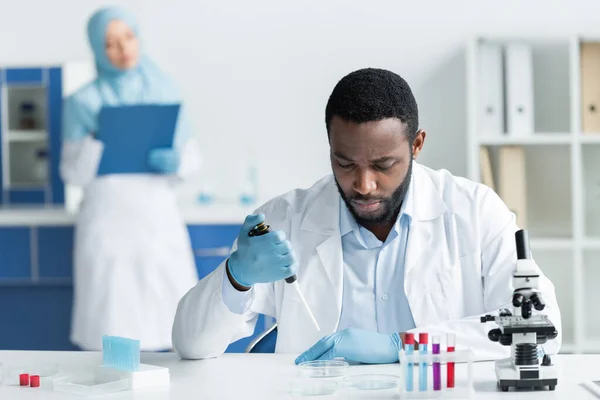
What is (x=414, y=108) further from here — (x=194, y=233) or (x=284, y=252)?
(x=194, y=233)

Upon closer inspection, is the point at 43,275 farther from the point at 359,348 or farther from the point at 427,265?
the point at 359,348

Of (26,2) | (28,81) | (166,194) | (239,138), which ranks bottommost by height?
(166,194)

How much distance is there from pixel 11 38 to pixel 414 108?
2.98m

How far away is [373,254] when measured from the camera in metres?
1.96

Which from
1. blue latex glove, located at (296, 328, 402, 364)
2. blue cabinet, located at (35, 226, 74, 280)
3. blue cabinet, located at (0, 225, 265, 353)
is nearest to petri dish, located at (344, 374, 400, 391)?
blue latex glove, located at (296, 328, 402, 364)

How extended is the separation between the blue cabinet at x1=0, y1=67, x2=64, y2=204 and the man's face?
2.65m

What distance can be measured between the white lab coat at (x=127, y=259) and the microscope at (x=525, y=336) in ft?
7.45

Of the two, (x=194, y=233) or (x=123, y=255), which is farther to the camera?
(x=194, y=233)

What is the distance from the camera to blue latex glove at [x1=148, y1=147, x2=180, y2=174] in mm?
3604

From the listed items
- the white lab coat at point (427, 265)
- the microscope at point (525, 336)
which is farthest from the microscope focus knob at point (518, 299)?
the white lab coat at point (427, 265)

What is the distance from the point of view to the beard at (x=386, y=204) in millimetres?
1856

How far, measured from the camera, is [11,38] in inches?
171

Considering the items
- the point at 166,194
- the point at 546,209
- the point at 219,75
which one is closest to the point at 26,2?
the point at 219,75

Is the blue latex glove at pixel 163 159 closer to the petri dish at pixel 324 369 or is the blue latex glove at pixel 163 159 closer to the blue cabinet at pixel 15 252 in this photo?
the blue cabinet at pixel 15 252
